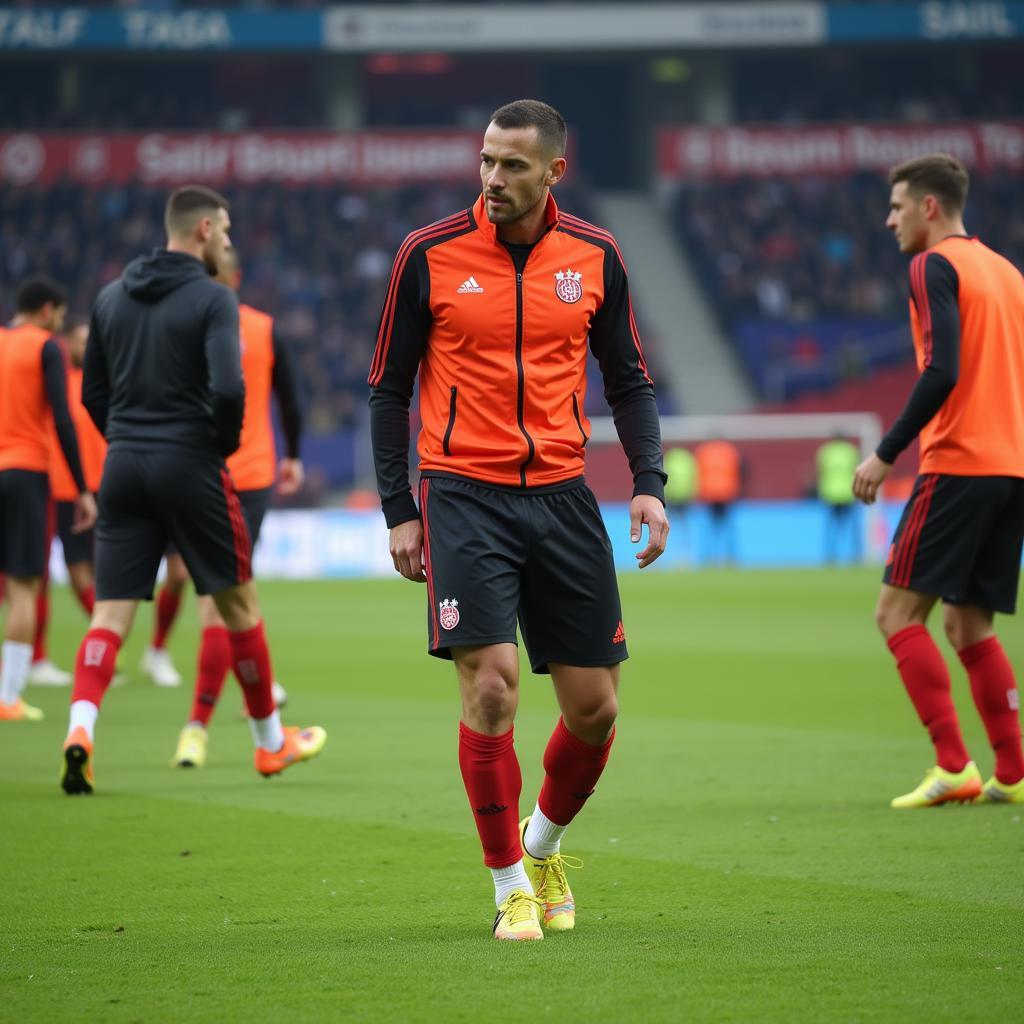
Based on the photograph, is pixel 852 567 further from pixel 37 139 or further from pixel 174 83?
pixel 174 83

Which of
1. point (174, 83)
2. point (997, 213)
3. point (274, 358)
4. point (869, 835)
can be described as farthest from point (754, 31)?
point (869, 835)

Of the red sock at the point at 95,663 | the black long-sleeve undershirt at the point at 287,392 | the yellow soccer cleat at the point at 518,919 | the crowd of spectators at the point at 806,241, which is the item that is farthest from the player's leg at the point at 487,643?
the crowd of spectators at the point at 806,241

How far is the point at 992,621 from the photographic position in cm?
648

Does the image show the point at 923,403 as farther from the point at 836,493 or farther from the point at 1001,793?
the point at 836,493

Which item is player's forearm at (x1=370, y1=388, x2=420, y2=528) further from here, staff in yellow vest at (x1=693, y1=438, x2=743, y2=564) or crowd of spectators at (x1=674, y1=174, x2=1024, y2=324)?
crowd of spectators at (x1=674, y1=174, x2=1024, y2=324)

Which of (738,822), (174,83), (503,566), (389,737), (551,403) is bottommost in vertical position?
(389,737)

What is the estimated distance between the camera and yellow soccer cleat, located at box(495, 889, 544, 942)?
4414mm

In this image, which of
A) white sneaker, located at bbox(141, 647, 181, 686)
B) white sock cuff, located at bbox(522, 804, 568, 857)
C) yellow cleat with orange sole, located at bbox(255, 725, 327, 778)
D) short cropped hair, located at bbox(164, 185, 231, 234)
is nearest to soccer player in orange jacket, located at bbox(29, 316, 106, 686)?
white sneaker, located at bbox(141, 647, 181, 686)

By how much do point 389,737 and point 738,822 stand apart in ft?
9.96

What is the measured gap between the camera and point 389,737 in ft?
29.2

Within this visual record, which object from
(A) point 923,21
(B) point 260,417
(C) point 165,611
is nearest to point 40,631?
(C) point 165,611

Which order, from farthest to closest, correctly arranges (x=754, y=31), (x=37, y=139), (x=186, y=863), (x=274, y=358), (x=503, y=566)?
(x=754, y=31), (x=37, y=139), (x=274, y=358), (x=186, y=863), (x=503, y=566)

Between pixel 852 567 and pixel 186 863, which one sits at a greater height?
pixel 186 863

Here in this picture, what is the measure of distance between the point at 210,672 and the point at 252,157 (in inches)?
1358
